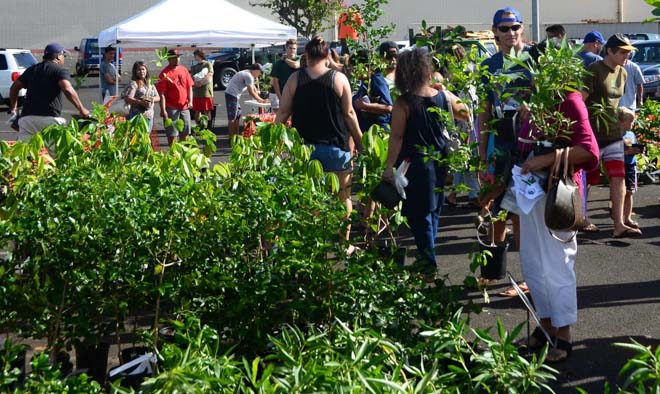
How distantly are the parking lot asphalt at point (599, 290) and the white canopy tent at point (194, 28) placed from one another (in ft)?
27.0

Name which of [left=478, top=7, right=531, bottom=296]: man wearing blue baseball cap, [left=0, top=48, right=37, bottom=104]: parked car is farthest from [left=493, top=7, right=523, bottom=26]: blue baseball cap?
[left=0, top=48, right=37, bottom=104]: parked car

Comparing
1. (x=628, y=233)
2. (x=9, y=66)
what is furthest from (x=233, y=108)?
(x=9, y=66)

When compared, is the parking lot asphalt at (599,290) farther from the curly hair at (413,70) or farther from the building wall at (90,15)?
the building wall at (90,15)

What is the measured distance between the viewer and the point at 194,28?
1808cm

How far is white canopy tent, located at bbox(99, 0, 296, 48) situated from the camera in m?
Result: 17.7

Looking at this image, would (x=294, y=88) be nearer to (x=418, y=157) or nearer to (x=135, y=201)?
(x=418, y=157)

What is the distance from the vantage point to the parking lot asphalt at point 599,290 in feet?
18.9

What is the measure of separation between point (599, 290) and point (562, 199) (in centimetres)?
231

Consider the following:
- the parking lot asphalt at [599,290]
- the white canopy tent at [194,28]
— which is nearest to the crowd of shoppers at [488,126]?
the parking lot asphalt at [599,290]

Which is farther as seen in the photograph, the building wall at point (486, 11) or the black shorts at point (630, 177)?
the building wall at point (486, 11)

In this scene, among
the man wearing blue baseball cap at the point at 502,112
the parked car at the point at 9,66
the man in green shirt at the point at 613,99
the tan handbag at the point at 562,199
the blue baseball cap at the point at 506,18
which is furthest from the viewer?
the parked car at the point at 9,66

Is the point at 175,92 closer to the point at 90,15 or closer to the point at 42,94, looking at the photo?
the point at 42,94

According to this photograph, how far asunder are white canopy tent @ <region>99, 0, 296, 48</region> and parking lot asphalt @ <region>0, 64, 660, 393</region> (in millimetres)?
8226

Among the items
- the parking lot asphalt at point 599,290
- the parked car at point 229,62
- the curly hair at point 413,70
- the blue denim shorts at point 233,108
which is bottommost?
the parking lot asphalt at point 599,290
